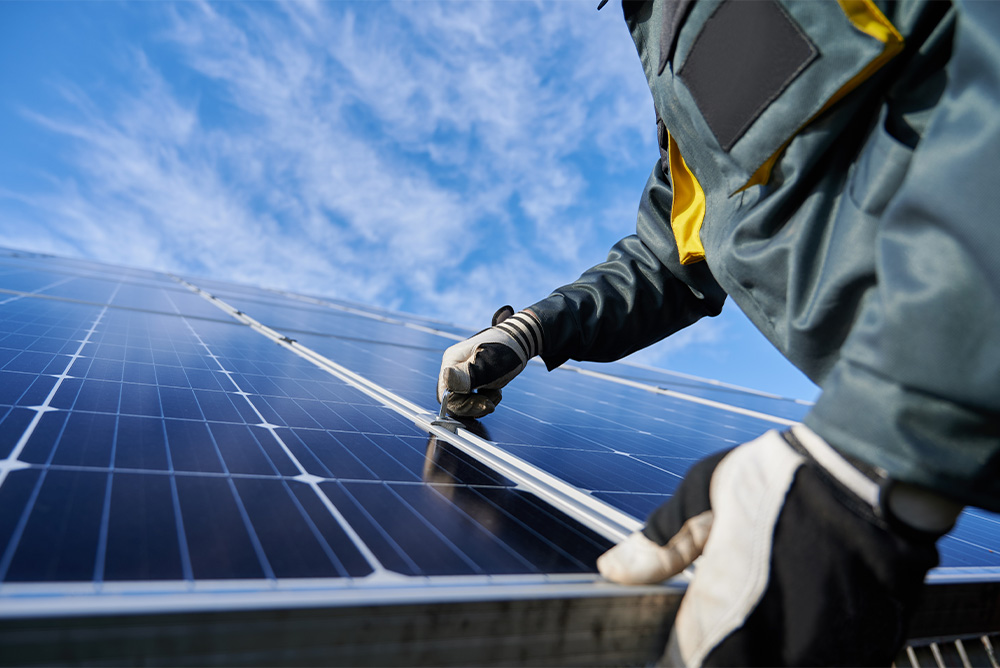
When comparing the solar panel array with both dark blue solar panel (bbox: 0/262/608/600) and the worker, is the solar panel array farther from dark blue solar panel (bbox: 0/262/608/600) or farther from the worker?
the worker

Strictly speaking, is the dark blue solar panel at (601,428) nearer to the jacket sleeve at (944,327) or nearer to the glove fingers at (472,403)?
the glove fingers at (472,403)

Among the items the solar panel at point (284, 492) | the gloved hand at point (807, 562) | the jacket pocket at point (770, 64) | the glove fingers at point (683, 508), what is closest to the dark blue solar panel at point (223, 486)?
the solar panel at point (284, 492)

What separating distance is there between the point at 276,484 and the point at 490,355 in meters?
1.21

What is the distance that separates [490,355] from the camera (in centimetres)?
247

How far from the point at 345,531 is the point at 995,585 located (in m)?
1.70

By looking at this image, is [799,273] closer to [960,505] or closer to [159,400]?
[960,505]

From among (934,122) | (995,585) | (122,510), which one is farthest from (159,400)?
(995,585)

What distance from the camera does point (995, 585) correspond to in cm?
161

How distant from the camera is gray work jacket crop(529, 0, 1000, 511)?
0.96 meters

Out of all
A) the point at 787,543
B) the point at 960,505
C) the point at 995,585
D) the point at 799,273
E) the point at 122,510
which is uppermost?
the point at 799,273

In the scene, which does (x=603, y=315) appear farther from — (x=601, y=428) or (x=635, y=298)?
(x=601, y=428)

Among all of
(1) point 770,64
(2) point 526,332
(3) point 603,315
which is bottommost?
(2) point 526,332

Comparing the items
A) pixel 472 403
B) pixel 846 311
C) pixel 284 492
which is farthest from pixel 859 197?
pixel 472 403

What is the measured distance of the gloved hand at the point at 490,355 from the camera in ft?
8.03
